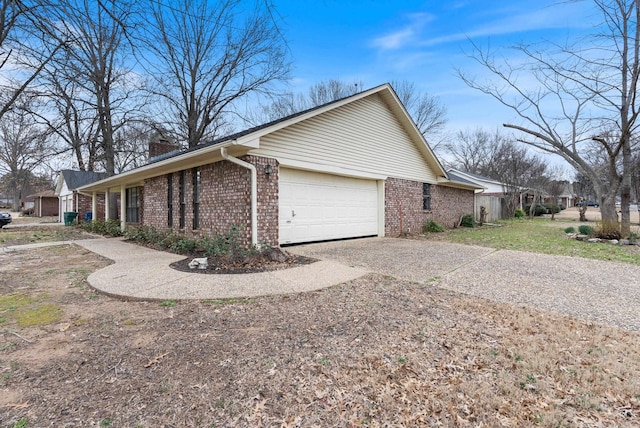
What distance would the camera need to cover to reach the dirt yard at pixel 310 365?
207 cm

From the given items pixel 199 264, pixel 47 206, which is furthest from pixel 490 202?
pixel 47 206

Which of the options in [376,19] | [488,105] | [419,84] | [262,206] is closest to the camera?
[376,19]

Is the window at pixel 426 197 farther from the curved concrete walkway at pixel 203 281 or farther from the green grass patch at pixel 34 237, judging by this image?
the green grass patch at pixel 34 237

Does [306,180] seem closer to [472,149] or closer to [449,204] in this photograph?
[449,204]

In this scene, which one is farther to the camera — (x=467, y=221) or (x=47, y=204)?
(x=47, y=204)

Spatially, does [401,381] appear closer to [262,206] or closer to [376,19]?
[376,19]

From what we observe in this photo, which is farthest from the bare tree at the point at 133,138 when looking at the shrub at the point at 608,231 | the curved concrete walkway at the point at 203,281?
the shrub at the point at 608,231

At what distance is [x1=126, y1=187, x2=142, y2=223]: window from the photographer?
13.1 m

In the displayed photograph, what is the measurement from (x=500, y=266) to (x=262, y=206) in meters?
5.30

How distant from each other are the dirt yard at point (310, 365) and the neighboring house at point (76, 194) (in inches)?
763

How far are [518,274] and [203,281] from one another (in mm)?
5692

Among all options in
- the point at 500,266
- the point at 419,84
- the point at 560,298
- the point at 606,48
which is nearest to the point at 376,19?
the point at 560,298

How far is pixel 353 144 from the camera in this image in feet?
32.2

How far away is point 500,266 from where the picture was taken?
6.50 metres
